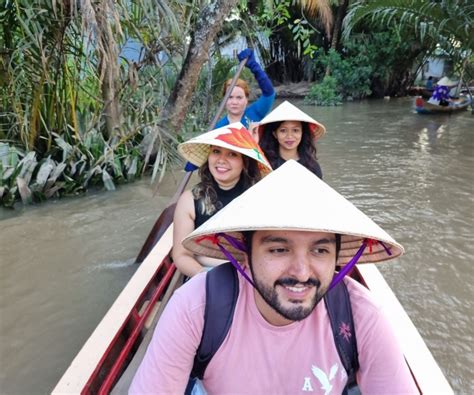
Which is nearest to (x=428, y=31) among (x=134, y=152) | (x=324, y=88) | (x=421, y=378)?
(x=324, y=88)

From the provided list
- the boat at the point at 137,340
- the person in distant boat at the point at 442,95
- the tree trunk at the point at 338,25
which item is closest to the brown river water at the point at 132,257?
the boat at the point at 137,340

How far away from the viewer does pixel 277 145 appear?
3.29m

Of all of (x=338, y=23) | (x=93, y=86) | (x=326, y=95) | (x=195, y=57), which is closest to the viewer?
(x=93, y=86)

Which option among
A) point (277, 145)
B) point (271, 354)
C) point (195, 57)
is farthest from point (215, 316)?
point (195, 57)

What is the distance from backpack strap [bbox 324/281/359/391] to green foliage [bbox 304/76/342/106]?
17090mm

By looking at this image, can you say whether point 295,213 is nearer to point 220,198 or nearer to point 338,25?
Answer: point 220,198

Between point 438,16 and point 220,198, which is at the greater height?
point 438,16

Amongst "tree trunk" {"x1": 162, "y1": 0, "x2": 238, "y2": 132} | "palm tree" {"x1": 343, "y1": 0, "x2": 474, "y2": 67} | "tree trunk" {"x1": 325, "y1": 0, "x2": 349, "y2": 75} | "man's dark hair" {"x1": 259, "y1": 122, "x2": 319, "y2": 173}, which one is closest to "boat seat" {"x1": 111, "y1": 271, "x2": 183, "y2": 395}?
"man's dark hair" {"x1": 259, "y1": 122, "x2": 319, "y2": 173}

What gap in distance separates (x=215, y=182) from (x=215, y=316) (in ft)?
4.03

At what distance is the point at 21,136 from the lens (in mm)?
5137

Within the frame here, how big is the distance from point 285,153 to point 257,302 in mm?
2184

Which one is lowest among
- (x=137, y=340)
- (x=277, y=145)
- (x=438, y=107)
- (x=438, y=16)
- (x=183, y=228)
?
(x=438, y=107)

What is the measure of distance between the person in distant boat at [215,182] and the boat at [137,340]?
11.4 inches

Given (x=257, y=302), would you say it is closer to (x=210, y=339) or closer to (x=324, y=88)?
(x=210, y=339)
